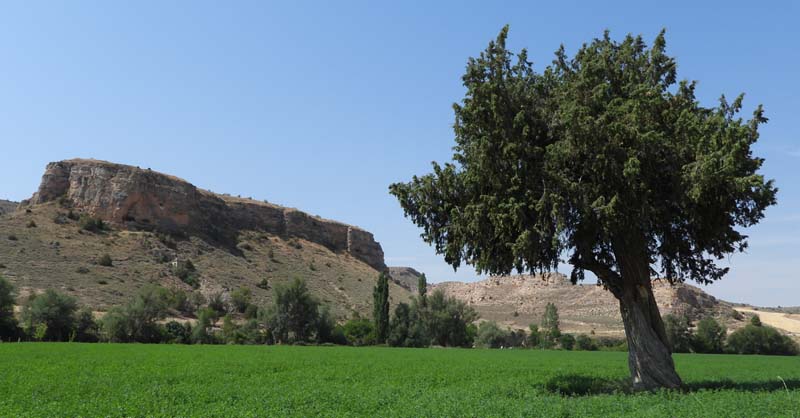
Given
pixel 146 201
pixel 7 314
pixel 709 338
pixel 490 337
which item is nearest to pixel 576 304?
pixel 709 338

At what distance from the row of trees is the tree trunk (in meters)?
66.7

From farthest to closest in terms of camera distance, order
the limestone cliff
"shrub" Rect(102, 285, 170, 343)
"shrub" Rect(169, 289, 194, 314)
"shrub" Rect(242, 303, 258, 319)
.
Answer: the limestone cliff < "shrub" Rect(242, 303, 258, 319) < "shrub" Rect(169, 289, 194, 314) < "shrub" Rect(102, 285, 170, 343)

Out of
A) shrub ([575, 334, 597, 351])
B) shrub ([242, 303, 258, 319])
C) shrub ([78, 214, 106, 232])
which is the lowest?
shrub ([575, 334, 597, 351])

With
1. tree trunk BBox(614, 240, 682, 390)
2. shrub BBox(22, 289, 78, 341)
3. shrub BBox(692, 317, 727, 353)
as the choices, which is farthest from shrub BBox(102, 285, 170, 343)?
shrub BBox(692, 317, 727, 353)

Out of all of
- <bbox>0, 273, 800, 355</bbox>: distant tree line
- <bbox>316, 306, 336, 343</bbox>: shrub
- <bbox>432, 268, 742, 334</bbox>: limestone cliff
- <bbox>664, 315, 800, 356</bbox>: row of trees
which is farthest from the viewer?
<bbox>432, 268, 742, 334</bbox>: limestone cliff

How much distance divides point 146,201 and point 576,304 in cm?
8952

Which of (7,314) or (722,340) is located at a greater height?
(7,314)

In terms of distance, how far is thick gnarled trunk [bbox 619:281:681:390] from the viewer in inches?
771

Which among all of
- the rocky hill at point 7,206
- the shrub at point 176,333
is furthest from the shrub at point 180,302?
the rocky hill at point 7,206

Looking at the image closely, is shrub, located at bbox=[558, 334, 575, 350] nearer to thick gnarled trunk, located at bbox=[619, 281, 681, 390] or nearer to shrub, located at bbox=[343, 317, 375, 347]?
shrub, located at bbox=[343, 317, 375, 347]

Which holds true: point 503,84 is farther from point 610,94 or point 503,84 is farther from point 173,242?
point 173,242

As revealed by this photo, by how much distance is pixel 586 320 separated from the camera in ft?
363

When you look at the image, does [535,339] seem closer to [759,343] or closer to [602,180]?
[759,343]

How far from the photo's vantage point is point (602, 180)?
18.7 meters
